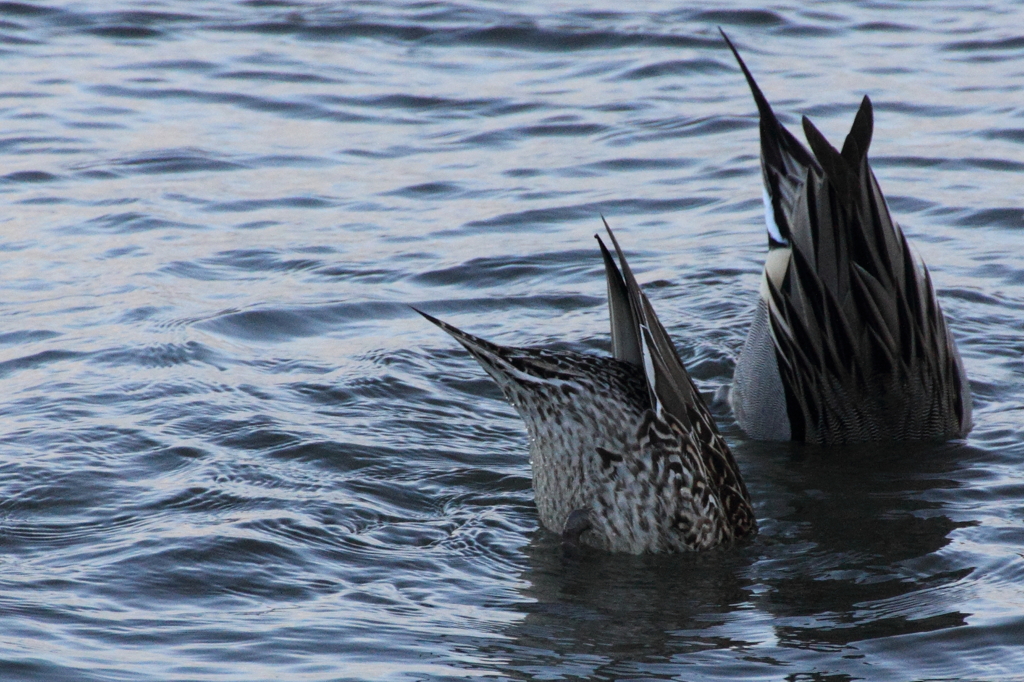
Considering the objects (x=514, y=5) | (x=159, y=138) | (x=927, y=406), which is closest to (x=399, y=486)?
(x=927, y=406)

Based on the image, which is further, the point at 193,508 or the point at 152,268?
the point at 152,268

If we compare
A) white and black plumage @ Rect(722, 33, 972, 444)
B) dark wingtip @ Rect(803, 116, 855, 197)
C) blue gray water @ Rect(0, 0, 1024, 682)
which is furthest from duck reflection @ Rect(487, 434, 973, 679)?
dark wingtip @ Rect(803, 116, 855, 197)

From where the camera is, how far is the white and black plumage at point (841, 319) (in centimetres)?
553

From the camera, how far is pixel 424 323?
23.2 ft

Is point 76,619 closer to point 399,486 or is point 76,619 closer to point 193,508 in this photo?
point 193,508

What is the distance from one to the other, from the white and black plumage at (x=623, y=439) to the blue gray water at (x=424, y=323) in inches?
4.6

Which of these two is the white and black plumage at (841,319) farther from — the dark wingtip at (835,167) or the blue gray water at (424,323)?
the blue gray water at (424,323)

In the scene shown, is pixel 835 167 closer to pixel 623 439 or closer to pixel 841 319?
pixel 841 319

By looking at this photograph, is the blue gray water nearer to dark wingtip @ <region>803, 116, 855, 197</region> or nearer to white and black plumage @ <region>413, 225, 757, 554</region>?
white and black plumage @ <region>413, 225, 757, 554</region>

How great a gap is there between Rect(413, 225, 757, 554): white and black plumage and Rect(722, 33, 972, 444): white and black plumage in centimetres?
97

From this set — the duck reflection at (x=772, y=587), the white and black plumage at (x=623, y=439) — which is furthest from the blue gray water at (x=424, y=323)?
→ the white and black plumage at (x=623, y=439)

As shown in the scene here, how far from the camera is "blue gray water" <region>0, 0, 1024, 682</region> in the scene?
418 cm

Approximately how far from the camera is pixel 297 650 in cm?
397

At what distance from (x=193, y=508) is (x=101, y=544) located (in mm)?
377
